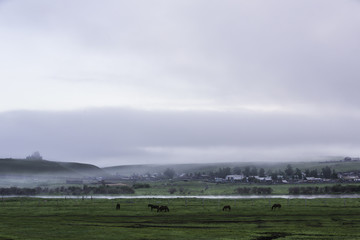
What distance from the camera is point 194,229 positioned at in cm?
4688

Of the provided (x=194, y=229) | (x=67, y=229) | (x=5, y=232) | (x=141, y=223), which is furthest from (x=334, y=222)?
(x=5, y=232)

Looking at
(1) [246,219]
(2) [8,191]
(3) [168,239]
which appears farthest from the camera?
(2) [8,191]

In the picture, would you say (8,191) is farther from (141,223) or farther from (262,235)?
(262,235)

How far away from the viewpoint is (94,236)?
41.5 m

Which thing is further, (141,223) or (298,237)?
(141,223)

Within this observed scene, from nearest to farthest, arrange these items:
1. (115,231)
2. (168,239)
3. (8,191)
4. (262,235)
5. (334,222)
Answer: (168,239) < (262,235) < (115,231) < (334,222) < (8,191)

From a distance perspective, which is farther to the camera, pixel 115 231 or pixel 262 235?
pixel 115 231

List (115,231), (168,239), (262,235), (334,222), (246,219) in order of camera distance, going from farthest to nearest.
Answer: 1. (246,219)
2. (334,222)
3. (115,231)
4. (262,235)
5. (168,239)

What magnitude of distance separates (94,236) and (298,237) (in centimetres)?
2076

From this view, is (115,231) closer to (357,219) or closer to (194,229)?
(194,229)

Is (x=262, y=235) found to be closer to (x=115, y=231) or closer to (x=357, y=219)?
(x=115, y=231)

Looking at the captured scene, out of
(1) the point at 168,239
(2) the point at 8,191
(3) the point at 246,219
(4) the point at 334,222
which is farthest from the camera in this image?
(2) the point at 8,191

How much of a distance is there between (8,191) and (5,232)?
15623 centimetres

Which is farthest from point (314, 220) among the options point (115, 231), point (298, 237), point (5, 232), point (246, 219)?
point (5, 232)
